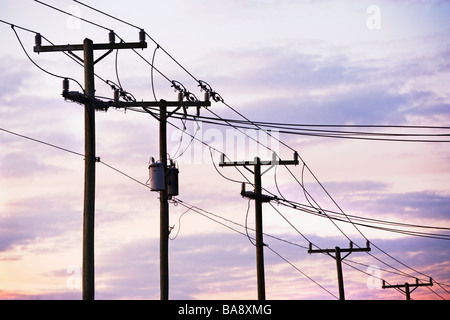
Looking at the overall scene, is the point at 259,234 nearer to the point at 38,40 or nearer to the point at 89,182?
the point at 38,40

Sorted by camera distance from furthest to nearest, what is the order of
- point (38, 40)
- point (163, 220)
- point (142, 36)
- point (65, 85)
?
point (163, 220) < point (142, 36) < point (38, 40) < point (65, 85)

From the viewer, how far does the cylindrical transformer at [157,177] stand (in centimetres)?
2908

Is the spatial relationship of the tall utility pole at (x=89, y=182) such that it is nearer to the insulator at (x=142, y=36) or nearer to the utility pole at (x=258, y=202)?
the insulator at (x=142, y=36)

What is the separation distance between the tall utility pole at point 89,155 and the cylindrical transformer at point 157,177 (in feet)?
15.7

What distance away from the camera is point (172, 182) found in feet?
98.0

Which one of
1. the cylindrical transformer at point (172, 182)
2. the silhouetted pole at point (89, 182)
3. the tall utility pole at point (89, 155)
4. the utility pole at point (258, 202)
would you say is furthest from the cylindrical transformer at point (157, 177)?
the utility pole at point (258, 202)

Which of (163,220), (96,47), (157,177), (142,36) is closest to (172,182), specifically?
(157,177)

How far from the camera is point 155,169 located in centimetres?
2916

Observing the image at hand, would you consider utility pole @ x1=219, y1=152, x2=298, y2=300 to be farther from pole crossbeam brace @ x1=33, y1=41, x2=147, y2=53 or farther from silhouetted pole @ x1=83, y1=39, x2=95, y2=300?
silhouetted pole @ x1=83, y1=39, x2=95, y2=300

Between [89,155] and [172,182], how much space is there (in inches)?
244
